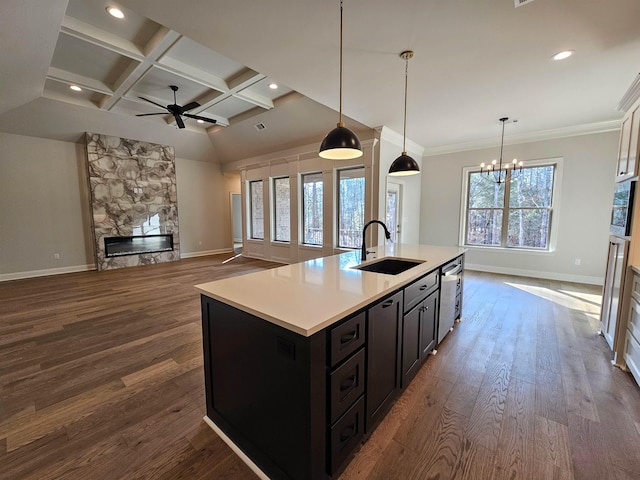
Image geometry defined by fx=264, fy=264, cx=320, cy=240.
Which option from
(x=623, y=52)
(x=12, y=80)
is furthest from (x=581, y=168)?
(x=12, y=80)

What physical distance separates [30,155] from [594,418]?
9.21 metres

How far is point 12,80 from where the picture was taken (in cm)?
356

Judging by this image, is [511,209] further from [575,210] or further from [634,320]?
[634,320]

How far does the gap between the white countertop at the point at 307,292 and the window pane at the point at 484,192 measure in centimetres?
461

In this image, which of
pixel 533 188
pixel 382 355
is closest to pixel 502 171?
pixel 533 188

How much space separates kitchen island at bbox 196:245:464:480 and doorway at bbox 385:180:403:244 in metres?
4.05

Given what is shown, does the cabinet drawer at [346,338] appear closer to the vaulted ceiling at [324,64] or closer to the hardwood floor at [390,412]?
the hardwood floor at [390,412]

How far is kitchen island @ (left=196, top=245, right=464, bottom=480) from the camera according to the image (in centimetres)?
116

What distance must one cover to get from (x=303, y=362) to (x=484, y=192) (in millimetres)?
6313

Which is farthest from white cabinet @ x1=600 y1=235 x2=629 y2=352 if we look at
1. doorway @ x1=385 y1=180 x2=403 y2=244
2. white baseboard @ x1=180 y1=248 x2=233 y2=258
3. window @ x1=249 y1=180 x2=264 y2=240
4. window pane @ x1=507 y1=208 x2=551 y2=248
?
white baseboard @ x1=180 y1=248 x2=233 y2=258

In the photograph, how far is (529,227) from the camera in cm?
551

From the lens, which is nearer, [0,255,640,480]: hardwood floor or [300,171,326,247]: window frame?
[0,255,640,480]: hardwood floor

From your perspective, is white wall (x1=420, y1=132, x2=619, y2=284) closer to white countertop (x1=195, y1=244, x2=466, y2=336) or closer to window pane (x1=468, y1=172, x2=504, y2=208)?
window pane (x1=468, y1=172, x2=504, y2=208)

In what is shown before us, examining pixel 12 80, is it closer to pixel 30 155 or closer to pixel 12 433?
pixel 30 155
